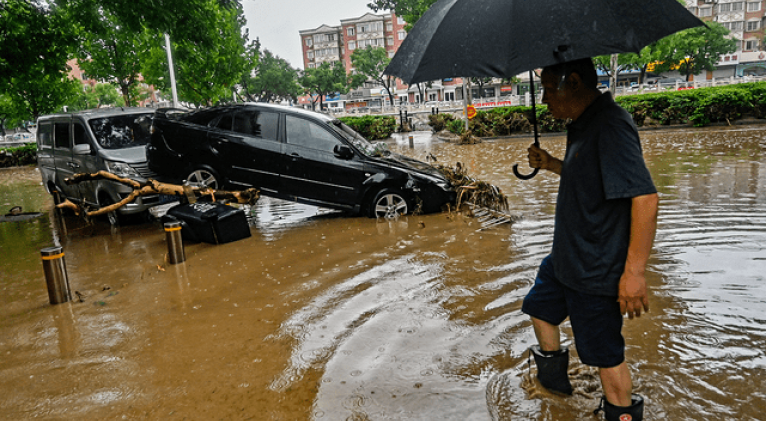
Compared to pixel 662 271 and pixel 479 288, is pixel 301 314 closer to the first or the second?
Answer: pixel 479 288

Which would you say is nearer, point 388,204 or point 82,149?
point 388,204

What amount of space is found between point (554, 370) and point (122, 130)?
360 inches

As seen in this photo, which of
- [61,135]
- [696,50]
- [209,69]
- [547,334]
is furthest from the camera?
[696,50]

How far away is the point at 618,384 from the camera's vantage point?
2.32 m

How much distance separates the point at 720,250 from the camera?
5480 millimetres

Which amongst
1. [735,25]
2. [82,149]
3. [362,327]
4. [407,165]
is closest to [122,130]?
[82,149]

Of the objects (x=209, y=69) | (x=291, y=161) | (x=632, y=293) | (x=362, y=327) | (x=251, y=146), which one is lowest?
(x=362, y=327)

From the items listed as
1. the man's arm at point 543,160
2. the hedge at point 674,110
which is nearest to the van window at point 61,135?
the man's arm at point 543,160

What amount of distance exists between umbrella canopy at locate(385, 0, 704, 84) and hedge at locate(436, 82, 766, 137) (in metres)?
16.1

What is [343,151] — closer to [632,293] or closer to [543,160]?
[543,160]

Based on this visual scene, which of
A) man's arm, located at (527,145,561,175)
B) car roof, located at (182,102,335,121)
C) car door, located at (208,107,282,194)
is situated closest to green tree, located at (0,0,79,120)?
car roof, located at (182,102,335,121)

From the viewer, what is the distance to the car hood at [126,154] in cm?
872

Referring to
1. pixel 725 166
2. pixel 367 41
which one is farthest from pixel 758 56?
pixel 725 166

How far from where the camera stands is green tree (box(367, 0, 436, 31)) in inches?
1182
